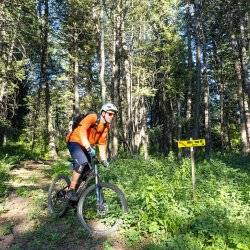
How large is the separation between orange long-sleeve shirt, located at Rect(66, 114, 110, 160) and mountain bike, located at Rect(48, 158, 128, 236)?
16.7 inches

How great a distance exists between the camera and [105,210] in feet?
28.5

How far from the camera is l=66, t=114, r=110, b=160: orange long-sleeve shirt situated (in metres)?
8.74

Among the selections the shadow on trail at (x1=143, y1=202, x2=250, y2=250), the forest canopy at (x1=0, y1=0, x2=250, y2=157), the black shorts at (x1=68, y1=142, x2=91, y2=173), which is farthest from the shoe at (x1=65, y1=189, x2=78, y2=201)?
the forest canopy at (x1=0, y1=0, x2=250, y2=157)

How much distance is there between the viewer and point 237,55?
28.3 metres

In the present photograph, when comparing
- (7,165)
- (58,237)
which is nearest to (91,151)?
(58,237)

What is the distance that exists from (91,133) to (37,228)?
2.32 metres

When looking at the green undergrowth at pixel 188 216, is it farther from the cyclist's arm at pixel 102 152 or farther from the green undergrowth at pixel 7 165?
the green undergrowth at pixel 7 165

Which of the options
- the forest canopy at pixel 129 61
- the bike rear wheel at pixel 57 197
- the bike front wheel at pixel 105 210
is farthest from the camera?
the forest canopy at pixel 129 61

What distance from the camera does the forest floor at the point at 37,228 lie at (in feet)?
27.1

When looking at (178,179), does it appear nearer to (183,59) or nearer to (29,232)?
(29,232)

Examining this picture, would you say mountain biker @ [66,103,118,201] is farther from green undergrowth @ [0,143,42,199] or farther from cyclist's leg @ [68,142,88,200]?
green undergrowth @ [0,143,42,199]

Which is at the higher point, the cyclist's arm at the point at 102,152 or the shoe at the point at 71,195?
the cyclist's arm at the point at 102,152

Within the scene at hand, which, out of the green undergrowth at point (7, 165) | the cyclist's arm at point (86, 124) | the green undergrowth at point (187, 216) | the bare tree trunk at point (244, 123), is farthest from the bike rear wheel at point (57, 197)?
the bare tree trunk at point (244, 123)

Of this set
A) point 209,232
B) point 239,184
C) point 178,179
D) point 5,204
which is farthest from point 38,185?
point 209,232
